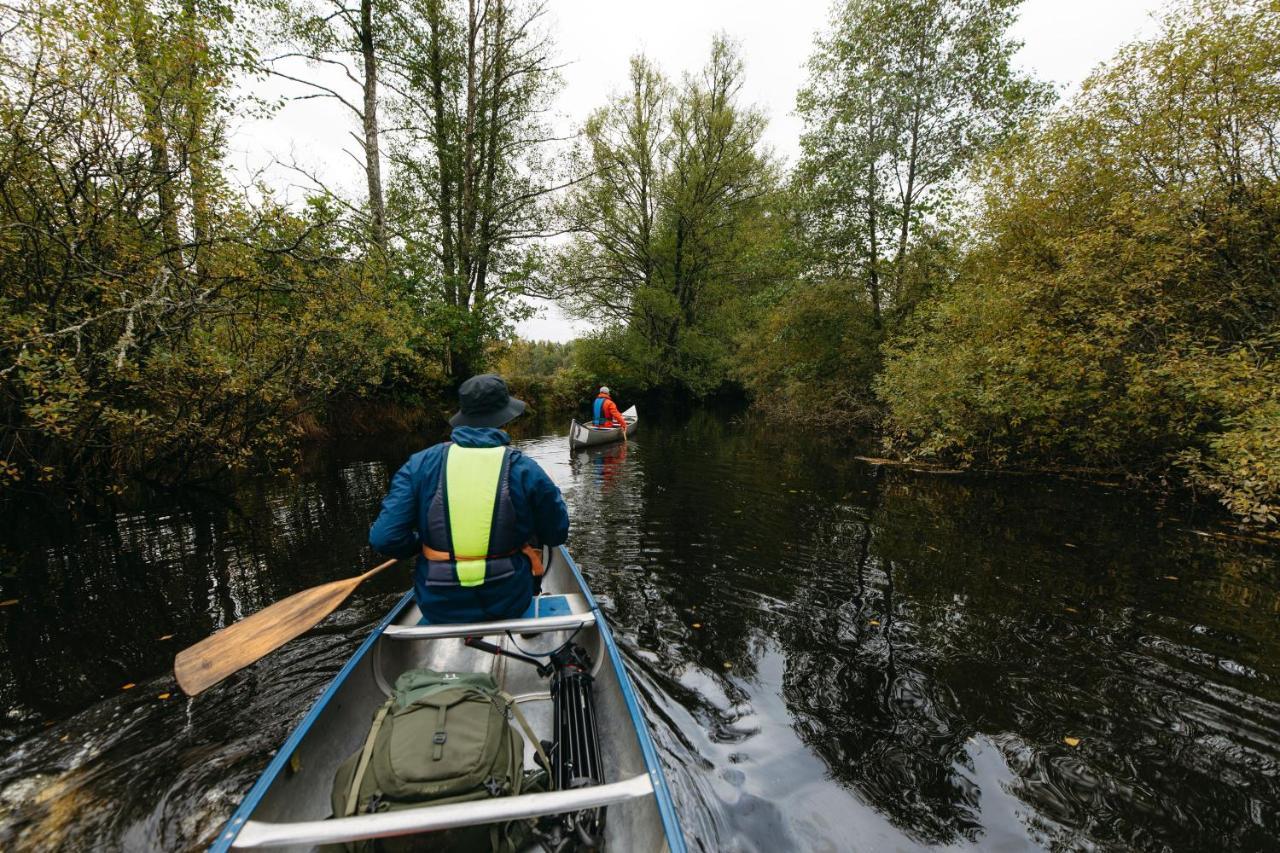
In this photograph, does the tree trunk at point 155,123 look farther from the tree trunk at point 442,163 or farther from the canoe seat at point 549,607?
the tree trunk at point 442,163

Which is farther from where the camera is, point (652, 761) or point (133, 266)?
point (133, 266)

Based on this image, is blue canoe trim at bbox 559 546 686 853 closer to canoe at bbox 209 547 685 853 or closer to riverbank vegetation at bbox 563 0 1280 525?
canoe at bbox 209 547 685 853

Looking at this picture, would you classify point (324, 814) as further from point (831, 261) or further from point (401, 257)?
point (831, 261)

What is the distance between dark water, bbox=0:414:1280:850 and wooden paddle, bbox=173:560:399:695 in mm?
421

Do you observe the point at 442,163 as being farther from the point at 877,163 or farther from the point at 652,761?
the point at 652,761

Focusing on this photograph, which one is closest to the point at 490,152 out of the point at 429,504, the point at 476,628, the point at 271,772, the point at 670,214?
the point at 670,214

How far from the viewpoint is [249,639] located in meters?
3.45

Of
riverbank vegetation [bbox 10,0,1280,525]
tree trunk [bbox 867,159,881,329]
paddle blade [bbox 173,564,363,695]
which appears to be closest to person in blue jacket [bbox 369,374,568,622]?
paddle blade [bbox 173,564,363,695]

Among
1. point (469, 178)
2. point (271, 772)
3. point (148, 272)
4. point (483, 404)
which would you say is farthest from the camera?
point (469, 178)

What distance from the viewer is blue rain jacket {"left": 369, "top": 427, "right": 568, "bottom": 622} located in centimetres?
283

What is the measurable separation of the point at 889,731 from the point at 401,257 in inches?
538

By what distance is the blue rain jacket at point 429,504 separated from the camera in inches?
111

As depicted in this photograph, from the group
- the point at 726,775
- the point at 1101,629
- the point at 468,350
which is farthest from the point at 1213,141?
the point at 468,350

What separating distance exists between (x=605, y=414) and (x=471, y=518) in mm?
12240
